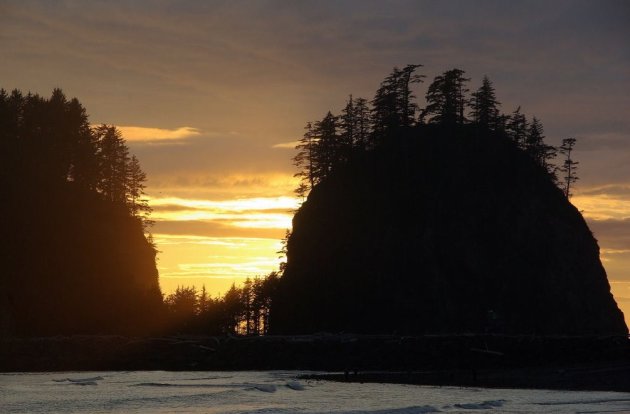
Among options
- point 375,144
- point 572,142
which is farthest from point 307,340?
point 572,142

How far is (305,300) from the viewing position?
9556 cm

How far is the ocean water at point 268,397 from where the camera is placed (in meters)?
36.2

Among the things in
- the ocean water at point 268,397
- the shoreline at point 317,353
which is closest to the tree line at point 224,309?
the shoreline at point 317,353

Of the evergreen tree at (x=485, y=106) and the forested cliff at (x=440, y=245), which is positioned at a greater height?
the evergreen tree at (x=485, y=106)

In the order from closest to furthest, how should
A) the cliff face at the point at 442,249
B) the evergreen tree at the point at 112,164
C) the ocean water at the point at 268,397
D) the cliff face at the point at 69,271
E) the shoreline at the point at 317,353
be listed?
1. the ocean water at the point at 268,397
2. the shoreline at the point at 317,353
3. the cliff face at the point at 69,271
4. the cliff face at the point at 442,249
5. the evergreen tree at the point at 112,164

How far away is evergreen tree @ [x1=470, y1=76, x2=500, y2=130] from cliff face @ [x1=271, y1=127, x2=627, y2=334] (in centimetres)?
861

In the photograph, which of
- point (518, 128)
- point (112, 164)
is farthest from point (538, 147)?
point (112, 164)

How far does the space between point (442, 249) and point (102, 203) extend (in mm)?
44150

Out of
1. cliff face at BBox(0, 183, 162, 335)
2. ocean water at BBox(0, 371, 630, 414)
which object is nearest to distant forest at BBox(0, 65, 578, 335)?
cliff face at BBox(0, 183, 162, 335)

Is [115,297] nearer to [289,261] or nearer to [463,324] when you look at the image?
[289,261]

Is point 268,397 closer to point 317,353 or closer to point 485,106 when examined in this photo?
point 317,353

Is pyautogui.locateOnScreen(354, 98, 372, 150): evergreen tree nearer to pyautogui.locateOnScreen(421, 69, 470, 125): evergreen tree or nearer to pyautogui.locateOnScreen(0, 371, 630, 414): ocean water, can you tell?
pyautogui.locateOnScreen(421, 69, 470, 125): evergreen tree

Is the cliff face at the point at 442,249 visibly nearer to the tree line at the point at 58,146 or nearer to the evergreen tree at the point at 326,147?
the evergreen tree at the point at 326,147

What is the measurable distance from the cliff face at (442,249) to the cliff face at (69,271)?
1813 centimetres
